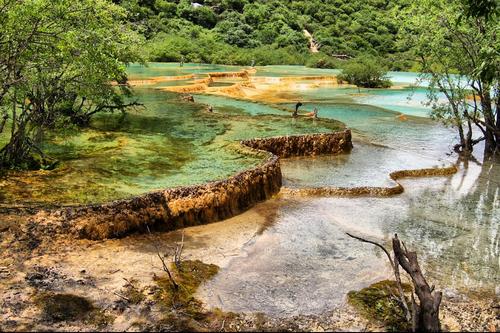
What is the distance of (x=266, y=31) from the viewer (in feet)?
216

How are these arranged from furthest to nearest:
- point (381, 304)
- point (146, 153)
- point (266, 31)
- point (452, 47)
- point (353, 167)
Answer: point (266, 31) → point (452, 47) → point (353, 167) → point (146, 153) → point (381, 304)

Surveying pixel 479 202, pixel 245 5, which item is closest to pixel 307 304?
pixel 479 202

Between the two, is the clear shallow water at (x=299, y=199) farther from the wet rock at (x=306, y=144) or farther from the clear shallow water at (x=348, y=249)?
the wet rock at (x=306, y=144)

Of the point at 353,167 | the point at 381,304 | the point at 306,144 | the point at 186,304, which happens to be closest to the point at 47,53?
the point at 186,304

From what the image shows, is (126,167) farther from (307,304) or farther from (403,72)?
(403,72)

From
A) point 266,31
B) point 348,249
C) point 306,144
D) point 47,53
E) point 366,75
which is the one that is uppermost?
point 266,31

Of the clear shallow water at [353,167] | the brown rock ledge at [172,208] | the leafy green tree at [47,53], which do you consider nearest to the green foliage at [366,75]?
the clear shallow water at [353,167]

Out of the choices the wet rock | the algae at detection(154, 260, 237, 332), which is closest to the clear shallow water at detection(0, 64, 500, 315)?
the algae at detection(154, 260, 237, 332)

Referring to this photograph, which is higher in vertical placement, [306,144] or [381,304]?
[306,144]

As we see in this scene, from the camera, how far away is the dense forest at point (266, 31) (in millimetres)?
54156

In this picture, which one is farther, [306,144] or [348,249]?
[306,144]

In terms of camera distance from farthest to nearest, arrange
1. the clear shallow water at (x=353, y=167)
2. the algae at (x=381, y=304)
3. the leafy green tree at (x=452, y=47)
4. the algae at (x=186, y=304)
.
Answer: the leafy green tree at (x=452, y=47)
the clear shallow water at (x=353, y=167)
the algae at (x=381, y=304)
the algae at (x=186, y=304)

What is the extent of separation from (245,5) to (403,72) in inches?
1039

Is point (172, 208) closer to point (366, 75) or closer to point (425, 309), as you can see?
point (425, 309)
